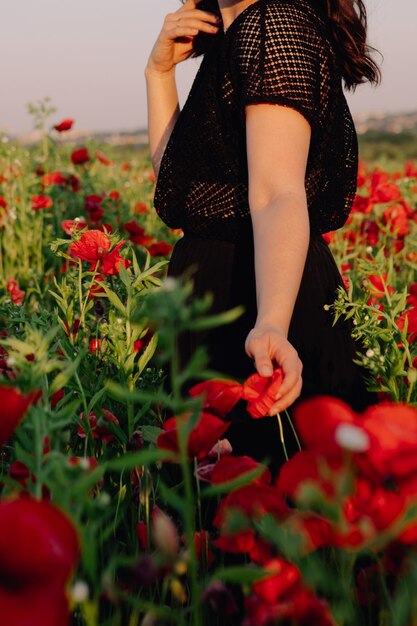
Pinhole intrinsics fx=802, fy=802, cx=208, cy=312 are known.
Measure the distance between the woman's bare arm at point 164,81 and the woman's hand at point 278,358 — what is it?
41.8 inches

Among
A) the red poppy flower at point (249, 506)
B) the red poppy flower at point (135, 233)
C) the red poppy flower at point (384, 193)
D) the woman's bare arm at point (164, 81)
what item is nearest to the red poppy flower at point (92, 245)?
the woman's bare arm at point (164, 81)

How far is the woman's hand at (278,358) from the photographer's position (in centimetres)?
100

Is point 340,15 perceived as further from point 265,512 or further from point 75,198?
point 75,198

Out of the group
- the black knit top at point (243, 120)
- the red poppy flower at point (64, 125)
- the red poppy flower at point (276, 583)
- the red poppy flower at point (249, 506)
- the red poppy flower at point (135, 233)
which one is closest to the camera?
the red poppy flower at point (276, 583)

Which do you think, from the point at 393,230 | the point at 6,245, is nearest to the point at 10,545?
the point at 393,230

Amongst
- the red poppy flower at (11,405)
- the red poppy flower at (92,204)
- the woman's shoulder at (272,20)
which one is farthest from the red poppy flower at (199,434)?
the red poppy flower at (92,204)

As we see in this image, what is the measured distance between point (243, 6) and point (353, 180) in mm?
452

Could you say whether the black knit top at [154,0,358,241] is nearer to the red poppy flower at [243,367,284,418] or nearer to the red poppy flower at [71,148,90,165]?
the red poppy flower at [243,367,284,418]

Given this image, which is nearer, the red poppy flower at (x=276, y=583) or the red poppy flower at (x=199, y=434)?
the red poppy flower at (x=276, y=583)

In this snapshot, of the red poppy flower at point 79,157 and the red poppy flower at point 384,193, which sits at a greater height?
the red poppy flower at point 79,157

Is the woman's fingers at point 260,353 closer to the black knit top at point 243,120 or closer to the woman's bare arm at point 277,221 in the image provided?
the woman's bare arm at point 277,221

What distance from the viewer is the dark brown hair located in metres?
1.66

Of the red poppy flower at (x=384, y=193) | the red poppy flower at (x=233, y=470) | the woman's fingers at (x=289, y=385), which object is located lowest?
the red poppy flower at (x=384, y=193)

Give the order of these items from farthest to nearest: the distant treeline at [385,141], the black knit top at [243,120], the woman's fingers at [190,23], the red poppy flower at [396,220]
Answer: the distant treeline at [385,141]
the red poppy flower at [396,220]
the woman's fingers at [190,23]
the black knit top at [243,120]
